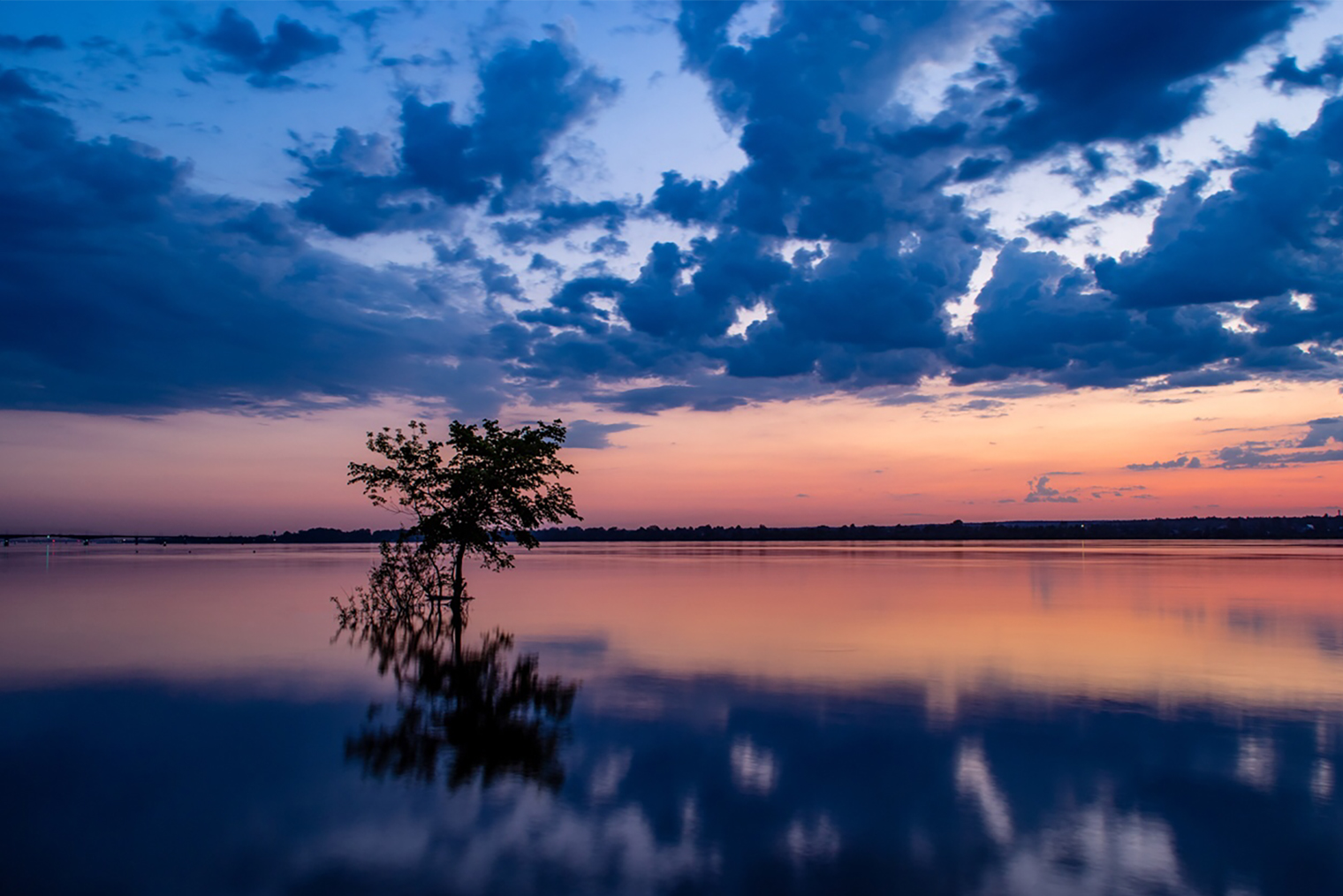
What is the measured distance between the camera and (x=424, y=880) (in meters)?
9.52

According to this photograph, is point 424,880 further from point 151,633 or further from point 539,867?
point 151,633

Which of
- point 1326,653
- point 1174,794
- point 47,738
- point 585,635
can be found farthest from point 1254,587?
point 47,738

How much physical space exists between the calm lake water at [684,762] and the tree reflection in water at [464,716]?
10cm

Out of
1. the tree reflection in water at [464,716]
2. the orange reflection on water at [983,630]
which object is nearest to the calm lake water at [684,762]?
the tree reflection in water at [464,716]

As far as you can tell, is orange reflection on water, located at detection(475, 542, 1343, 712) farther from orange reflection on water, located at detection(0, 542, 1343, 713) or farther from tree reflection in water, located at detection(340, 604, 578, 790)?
tree reflection in water, located at detection(340, 604, 578, 790)

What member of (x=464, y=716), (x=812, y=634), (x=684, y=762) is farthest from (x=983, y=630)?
(x=464, y=716)

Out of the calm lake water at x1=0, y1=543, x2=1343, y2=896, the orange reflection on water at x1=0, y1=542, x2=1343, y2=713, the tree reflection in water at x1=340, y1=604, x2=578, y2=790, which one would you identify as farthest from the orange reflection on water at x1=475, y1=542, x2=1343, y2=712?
the tree reflection in water at x1=340, y1=604, x2=578, y2=790

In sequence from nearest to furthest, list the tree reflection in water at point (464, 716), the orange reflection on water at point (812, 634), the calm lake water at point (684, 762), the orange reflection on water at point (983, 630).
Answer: the calm lake water at point (684, 762) → the tree reflection in water at point (464, 716) → the orange reflection on water at point (983, 630) → the orange reflection on water at point (812, 634)

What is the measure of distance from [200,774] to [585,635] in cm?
1789

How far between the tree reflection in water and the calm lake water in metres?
0.10

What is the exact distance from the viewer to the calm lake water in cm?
992

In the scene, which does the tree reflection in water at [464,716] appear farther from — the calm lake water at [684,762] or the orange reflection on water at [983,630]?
A: the orange reflection on water at [983,630]

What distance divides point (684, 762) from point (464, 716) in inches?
219

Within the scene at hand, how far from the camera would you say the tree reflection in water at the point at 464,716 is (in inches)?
550
